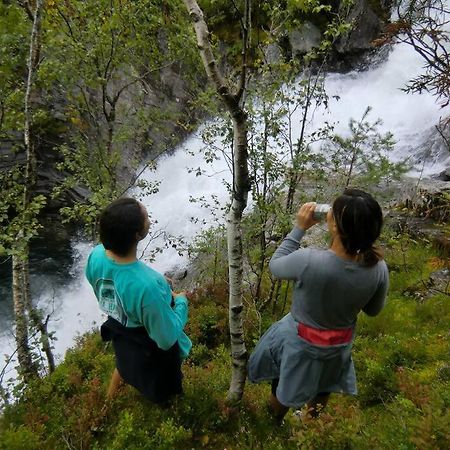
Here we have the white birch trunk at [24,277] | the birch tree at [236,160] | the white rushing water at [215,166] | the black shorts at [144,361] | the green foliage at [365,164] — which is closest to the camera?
the birch tree at [236,160]

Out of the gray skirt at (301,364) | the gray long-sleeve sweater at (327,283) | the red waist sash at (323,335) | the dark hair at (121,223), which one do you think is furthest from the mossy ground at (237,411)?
the dark hair at (121,223)

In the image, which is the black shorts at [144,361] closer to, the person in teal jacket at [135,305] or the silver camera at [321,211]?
the person in teal jacket at [135,305]

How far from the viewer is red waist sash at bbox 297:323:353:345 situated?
9.65ft

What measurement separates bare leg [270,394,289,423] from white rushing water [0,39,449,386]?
8.10m

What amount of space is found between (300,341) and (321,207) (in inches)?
40.2

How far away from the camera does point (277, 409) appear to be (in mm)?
3756

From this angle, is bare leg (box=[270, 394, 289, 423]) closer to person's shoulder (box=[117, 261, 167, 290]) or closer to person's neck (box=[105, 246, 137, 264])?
person's shoulder (box=[117, 261, 167, 290])

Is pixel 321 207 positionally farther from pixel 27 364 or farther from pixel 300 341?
pixel 27 364

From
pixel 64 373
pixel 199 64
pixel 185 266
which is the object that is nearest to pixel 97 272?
pixel 64 373

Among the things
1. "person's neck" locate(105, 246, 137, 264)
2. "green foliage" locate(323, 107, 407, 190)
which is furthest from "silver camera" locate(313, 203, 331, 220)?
"green foliage" locate(323, 107, 407, 190)

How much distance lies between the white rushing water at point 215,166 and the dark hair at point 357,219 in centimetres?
899

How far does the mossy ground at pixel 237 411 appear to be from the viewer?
2.90 metres

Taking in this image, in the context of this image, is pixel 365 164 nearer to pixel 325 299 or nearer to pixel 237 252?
pixel 237 252

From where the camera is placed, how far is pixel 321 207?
2.80 metres
